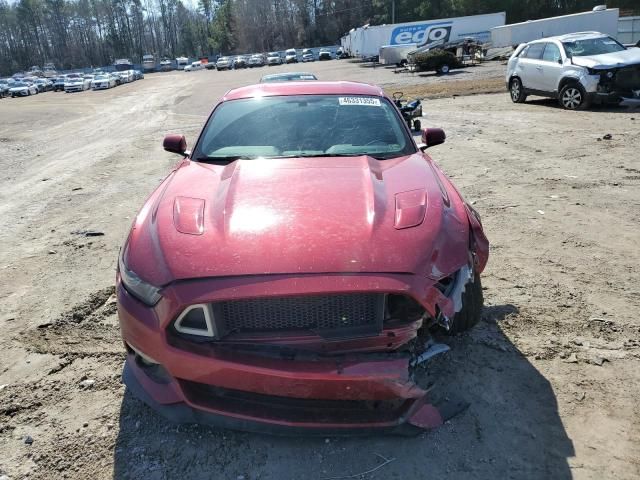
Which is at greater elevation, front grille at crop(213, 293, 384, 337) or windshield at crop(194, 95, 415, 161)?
windshield at crop(194, 95, 415, 161)

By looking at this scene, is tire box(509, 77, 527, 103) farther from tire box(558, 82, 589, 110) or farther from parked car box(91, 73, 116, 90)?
parked car box(91, 73, 116, 90)

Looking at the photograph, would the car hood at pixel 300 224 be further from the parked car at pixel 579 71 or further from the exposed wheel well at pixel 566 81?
the exposed wheel well at pixel 566 81

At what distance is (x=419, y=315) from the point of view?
2.30m

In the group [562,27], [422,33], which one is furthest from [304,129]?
[422,33]

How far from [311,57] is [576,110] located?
65.0 metres

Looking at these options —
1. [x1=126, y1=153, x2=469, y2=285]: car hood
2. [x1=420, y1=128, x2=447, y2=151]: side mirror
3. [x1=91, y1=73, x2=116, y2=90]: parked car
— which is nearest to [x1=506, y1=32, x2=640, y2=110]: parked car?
[x1=420, y1=128, x2=447, y2=151]: side mirror

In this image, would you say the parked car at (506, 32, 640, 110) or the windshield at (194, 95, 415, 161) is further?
the parked car at (506, 32, 640, 110)

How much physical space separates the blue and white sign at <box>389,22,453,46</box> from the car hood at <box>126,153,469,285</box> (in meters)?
45.8

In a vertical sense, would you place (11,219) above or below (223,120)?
below

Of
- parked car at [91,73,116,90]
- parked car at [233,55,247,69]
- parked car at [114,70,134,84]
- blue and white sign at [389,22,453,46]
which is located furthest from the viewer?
parked car at [233,55,247,69]

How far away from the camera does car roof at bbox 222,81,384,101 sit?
4.23 metres

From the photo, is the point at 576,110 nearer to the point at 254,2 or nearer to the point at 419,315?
the point at 419,315

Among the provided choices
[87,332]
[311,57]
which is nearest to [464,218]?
[87,332]

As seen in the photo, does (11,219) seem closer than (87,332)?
No
